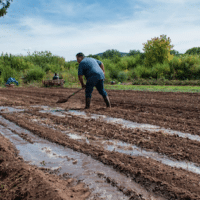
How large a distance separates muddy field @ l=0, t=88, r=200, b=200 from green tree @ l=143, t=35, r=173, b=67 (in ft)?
69.4

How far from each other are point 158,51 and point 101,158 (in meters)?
24.3

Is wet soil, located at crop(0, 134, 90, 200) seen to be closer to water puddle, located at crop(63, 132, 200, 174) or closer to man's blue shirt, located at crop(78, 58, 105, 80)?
water puddle, located at crop(63, 132, 200, 174)

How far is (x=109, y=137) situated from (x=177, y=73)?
1913 centimetres

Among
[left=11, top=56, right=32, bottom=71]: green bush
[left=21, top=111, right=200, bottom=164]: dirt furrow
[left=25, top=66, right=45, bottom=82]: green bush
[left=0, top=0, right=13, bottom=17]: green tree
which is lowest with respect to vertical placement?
[left=21, top=111, right=200, bottom=164]: dirt furrow

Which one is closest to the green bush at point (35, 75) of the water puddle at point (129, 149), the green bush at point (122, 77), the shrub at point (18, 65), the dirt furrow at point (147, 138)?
the shrub at point (18, 65)

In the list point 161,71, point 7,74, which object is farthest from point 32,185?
point 7,74

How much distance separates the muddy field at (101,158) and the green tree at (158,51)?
21.2m

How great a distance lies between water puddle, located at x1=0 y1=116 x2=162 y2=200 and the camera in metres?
2.17

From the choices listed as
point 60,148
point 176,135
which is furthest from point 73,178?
point 176,135

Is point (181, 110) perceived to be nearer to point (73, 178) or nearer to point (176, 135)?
point (176, 135)

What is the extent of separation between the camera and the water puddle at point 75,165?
85.4 inches

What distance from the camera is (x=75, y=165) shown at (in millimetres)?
2768

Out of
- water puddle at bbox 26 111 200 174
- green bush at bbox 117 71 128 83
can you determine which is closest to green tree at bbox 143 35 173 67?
green bush at bbox 117 71 128 83

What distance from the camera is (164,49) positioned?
24750mm
